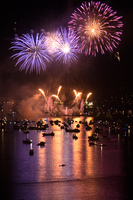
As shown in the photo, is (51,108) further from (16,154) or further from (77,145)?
(16,154)

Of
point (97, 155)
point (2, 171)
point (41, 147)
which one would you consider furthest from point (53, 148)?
point (2, 171)

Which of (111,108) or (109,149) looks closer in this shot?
(109,149)

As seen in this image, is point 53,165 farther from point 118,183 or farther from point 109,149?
point 109,149

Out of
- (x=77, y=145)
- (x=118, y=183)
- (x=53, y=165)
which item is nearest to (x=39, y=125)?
(x=77, y=145)

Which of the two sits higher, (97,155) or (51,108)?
(51,108)

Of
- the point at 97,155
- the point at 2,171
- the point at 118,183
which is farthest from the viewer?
the point at 97,155

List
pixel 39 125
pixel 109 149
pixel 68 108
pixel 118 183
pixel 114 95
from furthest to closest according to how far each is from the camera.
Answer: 1. pixel 68 108
2. pixel 114 95
3. pixel 39 125
4. pixel 109 149
5. pixel 118 183
